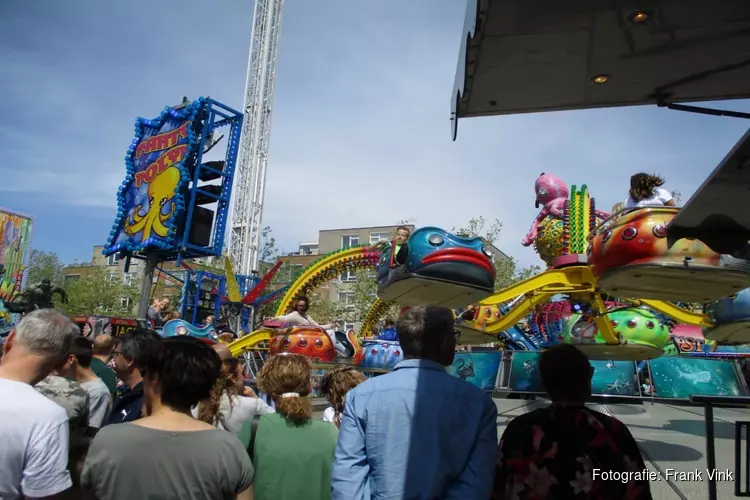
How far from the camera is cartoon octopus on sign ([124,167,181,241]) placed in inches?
669

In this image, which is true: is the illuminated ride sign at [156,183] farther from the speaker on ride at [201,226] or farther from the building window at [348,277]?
the building window at [348,277]

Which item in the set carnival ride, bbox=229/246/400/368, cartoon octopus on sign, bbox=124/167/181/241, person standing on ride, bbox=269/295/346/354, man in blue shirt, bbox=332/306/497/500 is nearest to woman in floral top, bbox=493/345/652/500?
man in blue shirt, bbox=332/306/497/500

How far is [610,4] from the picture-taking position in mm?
2393

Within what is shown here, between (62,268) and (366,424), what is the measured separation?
60.2 m

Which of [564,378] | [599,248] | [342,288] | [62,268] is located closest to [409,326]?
[564,378]

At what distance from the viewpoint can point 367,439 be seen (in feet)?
7.51

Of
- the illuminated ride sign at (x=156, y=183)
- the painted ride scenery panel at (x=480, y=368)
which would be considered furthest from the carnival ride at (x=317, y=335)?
the illuminated ride sign at (x=156, y=183)

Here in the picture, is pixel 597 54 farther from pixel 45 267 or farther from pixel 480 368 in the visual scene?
pixel 45 267

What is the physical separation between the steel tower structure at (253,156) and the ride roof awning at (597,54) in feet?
97.4

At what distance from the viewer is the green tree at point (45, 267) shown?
4919 centimetres

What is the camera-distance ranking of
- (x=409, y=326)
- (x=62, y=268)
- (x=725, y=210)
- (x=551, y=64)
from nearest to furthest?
(x=409, y=326), (x=551, y=64), (x=725, y=210), (x=62, y=268)

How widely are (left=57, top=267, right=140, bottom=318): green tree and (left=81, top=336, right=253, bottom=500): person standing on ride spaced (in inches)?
1544

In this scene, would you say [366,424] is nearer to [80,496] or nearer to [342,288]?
[80,496]

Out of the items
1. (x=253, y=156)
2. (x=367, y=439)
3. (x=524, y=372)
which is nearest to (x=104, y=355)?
(x=367, y=439)
